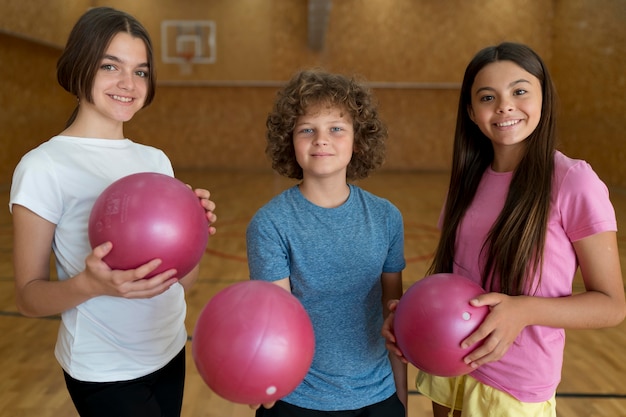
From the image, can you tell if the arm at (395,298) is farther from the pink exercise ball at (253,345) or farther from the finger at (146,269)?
the finger at (146,269)

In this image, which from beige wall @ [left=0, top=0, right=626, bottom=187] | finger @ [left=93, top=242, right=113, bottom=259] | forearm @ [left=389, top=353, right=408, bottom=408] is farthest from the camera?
beige wall @ [left=0, top=0, right=626, bottom=187]

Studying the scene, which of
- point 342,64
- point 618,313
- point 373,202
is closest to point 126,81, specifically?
point 373,202

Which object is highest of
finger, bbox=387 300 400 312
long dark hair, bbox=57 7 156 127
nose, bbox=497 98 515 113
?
long dark hair, bbox=57 7 156 127

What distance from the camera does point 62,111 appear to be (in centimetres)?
1055

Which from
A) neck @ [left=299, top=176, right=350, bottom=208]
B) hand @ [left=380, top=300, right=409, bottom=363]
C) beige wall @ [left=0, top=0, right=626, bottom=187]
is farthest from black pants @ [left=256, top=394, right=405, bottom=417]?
beige wall @ [left=0, top=0, right=626, bottom=187]

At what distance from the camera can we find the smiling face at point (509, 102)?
1390 millimetres

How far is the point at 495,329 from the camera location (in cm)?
119

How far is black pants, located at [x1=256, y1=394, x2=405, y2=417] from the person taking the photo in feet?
4.27

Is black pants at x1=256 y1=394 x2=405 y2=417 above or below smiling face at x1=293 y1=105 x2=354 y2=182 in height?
below

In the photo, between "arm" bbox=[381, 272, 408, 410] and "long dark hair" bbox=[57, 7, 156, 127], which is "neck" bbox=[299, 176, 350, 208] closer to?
"arm" bbox=[381, 272, 408, 410]

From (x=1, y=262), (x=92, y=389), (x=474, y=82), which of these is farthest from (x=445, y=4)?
(x=92, y=389)

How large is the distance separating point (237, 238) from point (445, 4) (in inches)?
297

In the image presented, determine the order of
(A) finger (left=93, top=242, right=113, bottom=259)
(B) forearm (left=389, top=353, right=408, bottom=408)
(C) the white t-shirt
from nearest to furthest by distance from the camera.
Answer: (A) finger (left=93, top=242, right=113, bottom=259)
(C) the white t-shirt
(B) forearm (left=389, top=353, right=408, bottom=408)

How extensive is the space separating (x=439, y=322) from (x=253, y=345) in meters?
0.42
